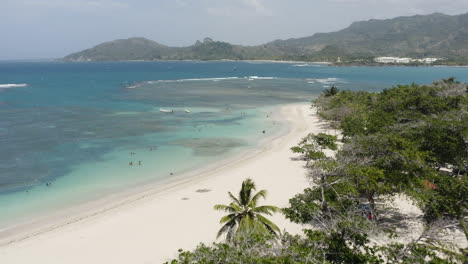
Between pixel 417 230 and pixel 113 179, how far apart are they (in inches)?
911

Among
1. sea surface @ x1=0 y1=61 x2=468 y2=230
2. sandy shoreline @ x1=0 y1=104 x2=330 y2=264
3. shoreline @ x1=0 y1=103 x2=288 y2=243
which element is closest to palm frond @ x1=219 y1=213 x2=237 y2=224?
→ sandy shoreline @ x1=0 y1=104 x2=330 y2=264

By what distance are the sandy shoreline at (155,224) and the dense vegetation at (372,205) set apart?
7.67ft

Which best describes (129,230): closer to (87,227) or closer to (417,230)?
(87,227)

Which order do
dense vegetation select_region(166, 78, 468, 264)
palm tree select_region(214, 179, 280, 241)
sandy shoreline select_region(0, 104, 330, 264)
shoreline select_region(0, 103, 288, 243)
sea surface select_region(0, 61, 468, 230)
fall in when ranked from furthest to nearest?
sea surface select_region(0, 61, 468, 230)
shoreline select_region(0, 103, 288, 243)
sandy shoreline select_region(0, 104, 330, 264)
palm tree select_region(214, 179, 280, 241)
dense vegetation select_region(166, 78, 468, 264)

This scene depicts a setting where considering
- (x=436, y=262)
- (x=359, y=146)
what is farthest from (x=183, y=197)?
(x=436, y=262)

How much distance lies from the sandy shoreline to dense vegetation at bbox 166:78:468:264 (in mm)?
2338

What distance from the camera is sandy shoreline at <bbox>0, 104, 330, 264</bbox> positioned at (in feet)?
53.4

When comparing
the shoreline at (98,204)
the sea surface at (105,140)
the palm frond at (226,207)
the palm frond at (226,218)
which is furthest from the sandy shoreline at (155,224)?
the sea surface at (105,140)

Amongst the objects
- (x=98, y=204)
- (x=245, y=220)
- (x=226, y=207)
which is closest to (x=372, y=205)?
(x=245, y=220)

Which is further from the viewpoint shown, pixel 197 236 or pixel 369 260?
pixel 197 236

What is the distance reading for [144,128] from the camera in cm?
4466

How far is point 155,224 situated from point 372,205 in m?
12.8

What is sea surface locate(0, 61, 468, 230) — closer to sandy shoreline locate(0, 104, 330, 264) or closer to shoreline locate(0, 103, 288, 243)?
shoreline locate(0, 103, 288, 243)

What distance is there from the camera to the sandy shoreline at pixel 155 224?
1627 cm
